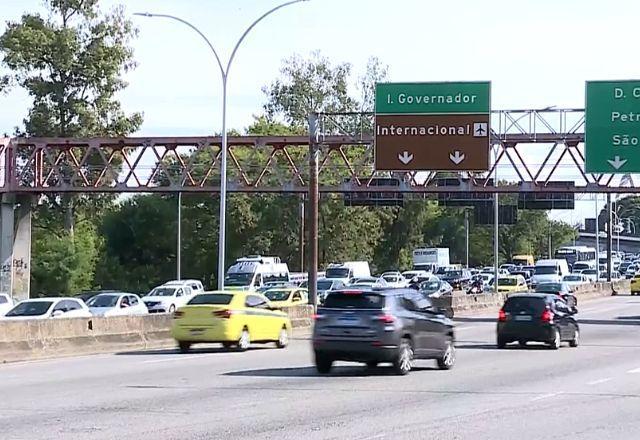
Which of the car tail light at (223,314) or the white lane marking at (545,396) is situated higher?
the car tail light at (223,314)

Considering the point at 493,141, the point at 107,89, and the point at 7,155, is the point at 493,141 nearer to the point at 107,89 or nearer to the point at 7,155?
→ the point at 7,155

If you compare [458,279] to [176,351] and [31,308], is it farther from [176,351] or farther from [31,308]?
[176,351]

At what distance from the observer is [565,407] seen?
17375 mm

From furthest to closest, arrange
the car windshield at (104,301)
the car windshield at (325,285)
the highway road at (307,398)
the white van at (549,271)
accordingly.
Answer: the white van at (549,271) → the car windshield at (325,285) → the car windshield at (104,301) → the highway road at (307,398)

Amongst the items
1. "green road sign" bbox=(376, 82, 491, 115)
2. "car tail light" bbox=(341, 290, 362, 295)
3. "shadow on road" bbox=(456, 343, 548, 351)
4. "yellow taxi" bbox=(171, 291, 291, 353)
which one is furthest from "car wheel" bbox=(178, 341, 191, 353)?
"green road sign" bbox=(376, 82, 491, 115)

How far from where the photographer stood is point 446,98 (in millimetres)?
42656

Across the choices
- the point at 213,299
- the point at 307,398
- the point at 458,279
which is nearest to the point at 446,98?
the point at 213,299

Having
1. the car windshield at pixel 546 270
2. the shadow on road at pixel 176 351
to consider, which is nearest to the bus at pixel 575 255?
the car windshield at pixel 546 270

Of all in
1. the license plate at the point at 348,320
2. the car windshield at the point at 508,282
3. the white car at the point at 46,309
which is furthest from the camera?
the car windshield at the point at 508,282

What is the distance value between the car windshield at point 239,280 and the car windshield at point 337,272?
269 inches

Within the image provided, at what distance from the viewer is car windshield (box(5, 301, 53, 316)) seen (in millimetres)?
35969

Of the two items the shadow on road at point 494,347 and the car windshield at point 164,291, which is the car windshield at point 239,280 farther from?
the shadow on road at point 494,347

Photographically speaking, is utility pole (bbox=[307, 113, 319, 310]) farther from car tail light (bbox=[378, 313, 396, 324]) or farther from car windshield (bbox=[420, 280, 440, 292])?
car windshield (bbox=[420, 280, 440, 292])

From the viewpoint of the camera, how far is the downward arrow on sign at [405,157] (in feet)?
141
